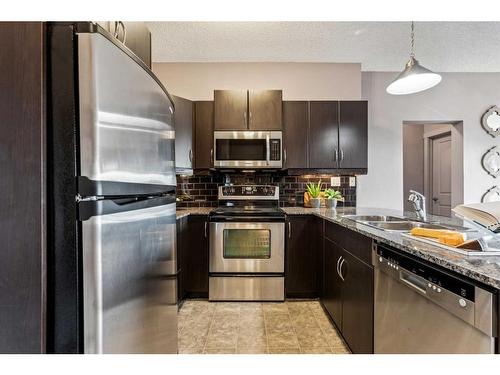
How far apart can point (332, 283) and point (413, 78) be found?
5.57 feet

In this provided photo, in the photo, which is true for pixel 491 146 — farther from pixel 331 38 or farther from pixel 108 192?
pixel 108 192

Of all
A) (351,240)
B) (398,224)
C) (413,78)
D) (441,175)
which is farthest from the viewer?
(441,175)

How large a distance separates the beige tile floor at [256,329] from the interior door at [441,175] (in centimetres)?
321

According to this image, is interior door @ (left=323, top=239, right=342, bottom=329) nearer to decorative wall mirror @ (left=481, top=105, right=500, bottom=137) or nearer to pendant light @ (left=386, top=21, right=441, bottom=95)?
pendant light @ (left=386, top=21, right=441, bottom=95)

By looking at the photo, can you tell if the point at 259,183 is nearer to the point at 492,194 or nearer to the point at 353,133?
the point at 353,133

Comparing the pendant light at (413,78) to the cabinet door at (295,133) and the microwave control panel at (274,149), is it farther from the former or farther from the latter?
the microwave control panel at (274,149)

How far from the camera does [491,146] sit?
148 inches

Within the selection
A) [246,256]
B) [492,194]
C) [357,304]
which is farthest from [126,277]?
[492,194]

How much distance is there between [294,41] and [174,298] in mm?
2673

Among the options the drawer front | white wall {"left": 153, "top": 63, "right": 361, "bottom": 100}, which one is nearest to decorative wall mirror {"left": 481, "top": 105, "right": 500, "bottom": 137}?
white wall {"left": 153, "top": 63, "right": 361, "bottom": 100}

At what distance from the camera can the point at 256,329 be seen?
2213mm

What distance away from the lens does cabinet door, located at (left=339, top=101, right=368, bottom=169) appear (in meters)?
3.06

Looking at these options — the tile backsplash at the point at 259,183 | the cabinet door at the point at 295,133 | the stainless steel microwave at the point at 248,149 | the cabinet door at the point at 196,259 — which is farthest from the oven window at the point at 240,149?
the cabinet door at the point at 196,259
